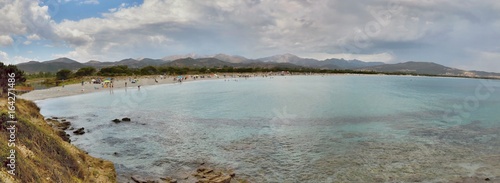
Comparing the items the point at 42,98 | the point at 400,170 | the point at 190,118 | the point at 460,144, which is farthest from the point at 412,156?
the point at 42,98

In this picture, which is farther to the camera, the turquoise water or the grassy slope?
the turquoise water

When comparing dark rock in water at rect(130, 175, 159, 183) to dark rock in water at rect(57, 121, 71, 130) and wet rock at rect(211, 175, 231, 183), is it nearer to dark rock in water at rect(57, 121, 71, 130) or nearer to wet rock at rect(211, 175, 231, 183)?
wet rock at rect(211, 175, 231, 183)

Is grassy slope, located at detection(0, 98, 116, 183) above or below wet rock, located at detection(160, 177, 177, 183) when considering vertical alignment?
above

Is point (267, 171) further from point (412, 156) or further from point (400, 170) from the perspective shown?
point (412, 156)

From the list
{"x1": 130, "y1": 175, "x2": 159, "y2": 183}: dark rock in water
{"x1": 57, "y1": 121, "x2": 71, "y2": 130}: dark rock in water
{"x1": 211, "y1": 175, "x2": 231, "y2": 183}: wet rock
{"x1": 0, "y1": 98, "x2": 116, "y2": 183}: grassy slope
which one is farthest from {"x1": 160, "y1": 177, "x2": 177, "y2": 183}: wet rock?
{"x1": 57, "y1": 121, "x2": 71, "y2": 130}: dark rock in water

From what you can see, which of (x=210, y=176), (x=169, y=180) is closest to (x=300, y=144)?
(x=210, y=176)

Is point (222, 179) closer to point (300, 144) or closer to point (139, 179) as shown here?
point (139, 179)

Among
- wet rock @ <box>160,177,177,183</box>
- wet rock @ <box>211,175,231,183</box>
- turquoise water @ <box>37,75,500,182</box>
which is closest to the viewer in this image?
wet rock @ <box>211,175,231,183</box>

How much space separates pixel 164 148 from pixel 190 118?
21525 millimetres

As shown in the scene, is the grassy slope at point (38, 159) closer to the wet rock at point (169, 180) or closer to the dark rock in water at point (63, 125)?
the wet rock at point (169, 180)

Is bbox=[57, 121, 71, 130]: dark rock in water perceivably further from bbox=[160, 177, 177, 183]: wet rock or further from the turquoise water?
bbox=[160, 177, 177, 183]: wet rock

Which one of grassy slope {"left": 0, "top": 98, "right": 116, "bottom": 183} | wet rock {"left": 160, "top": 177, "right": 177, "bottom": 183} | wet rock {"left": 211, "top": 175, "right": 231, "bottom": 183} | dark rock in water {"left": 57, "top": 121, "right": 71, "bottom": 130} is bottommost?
wet rock {"left": 160, "top": 177, "right": 177, "bottom": 183}

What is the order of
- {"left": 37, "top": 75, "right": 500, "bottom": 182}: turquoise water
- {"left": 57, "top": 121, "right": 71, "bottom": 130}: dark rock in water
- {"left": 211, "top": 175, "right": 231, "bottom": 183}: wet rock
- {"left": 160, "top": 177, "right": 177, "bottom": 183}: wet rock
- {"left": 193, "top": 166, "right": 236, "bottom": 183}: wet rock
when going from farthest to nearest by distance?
{"left": 57, "top": 121, "right": 71, "bottom": 130}: dark rock in water → {"left": 37, "top": 75, "right": 500, "bottom": 182}: turquoise water → {"left": 160, "top": 177, "right": 177, "bottom": 183}: wet rock → {"left": 193, "top": 166, "right": 236, "bottom": 183}: wet rock → {"left": 211, "top": 175, "right": 231, "bottom": 183}: wet rock

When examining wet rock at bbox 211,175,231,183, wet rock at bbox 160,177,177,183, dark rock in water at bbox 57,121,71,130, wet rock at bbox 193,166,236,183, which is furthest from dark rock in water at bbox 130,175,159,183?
dark rock in water at bbox 57,121,71,130
